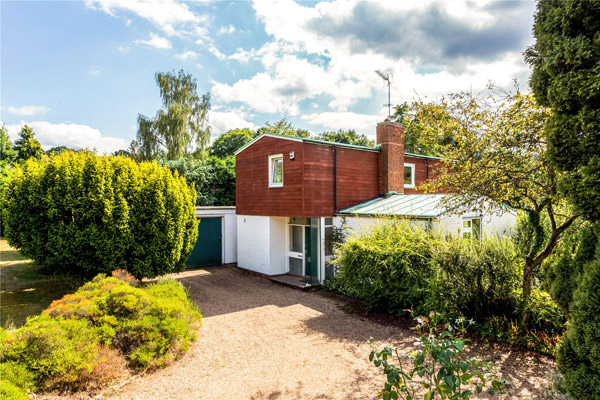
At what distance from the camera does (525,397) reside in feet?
14.4

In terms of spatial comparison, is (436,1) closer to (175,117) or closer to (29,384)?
(29,384)

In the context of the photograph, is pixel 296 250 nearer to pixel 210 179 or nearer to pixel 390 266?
pixel 390 266

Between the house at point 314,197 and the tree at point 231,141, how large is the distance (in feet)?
66.9

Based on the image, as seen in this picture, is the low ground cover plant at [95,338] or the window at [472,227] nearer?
the low ground cover plant at [95,338]

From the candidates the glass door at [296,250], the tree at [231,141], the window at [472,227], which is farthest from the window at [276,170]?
the tree at [231,141]

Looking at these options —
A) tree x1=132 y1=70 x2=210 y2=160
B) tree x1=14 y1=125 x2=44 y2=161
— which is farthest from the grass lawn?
tree x1=14 y1=125 x2=44 y2=161

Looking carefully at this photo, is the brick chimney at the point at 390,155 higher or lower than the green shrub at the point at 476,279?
higher

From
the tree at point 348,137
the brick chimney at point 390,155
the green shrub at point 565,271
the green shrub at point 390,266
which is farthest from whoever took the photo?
the tree at point 348,137

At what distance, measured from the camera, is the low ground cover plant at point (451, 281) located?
20.6 ft

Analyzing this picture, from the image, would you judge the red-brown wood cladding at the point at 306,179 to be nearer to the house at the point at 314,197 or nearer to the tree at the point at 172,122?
the house at the point at 314,197

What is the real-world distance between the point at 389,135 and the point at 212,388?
1116 cm

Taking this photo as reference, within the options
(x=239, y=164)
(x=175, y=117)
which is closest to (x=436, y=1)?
(x=239, y=164)

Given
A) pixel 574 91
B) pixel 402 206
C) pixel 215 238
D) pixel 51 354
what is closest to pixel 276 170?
pixel 402 206

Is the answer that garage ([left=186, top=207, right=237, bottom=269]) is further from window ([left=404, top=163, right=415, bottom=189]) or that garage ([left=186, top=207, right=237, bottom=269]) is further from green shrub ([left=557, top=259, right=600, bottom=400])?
green shrub ([left=557, top=259, right=600, bottom=400])
